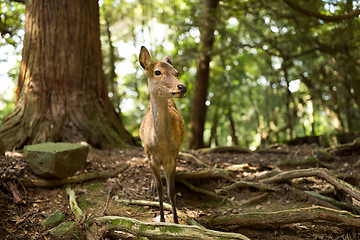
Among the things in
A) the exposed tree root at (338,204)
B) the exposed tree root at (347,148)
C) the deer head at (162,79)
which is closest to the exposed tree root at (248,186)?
the exposed tree root at (338,204)

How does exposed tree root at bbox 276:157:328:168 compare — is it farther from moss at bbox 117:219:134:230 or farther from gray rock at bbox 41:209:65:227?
gray rock at bbox 41:209:65:227

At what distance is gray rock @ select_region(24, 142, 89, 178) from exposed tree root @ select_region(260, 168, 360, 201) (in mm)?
3325

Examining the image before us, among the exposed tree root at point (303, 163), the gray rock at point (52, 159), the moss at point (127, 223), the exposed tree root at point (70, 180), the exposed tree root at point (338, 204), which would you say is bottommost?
the exposed tree root at point (338, 204)

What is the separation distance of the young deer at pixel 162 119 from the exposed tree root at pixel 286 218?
2.32 ft

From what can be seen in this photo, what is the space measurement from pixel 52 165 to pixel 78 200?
0.66 m

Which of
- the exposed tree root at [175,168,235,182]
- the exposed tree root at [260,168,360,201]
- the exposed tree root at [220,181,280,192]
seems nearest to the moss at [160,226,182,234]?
the exposed tree root at [175,168,235,182]

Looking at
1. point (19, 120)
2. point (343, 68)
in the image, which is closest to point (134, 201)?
point (19, 120)

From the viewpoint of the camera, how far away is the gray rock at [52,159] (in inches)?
170

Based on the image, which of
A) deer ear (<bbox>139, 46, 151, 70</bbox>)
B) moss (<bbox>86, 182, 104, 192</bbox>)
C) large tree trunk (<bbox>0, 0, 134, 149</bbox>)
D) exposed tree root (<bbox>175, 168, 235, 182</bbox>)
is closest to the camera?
deer ear (<bbox>139, 46, 151, 70</bbox>)

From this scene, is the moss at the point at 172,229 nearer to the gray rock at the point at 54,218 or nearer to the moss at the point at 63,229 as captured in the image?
the moss at the point at 63,229

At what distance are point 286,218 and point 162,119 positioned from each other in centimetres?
211

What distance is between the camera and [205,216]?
4.33 metres

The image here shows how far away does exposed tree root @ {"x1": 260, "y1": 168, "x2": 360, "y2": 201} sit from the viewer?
13.7 ft

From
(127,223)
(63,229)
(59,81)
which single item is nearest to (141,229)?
(127,223)
